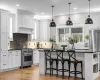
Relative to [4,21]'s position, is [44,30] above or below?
below

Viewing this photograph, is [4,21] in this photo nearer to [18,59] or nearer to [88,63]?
[18,59]

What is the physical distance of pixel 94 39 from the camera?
880 cm

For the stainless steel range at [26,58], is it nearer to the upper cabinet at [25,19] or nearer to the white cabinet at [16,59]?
the white cabinet at [16,59]

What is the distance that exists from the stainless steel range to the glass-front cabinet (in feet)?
7.97

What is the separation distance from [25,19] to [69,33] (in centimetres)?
Result: 301

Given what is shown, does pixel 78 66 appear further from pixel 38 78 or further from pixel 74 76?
pixel 38 78

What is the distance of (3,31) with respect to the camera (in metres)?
8.17

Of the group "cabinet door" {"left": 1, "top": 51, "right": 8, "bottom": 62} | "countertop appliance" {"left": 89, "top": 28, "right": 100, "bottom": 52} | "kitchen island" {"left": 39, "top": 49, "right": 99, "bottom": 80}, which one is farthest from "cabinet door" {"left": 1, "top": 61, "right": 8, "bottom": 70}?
"countertop appliance" {"left": 89, "top": 28, "right": 100, "bottom": 52}

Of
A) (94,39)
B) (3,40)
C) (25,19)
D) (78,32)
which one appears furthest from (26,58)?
(94,39)

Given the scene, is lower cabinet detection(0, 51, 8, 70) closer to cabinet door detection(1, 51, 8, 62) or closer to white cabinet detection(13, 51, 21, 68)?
cabinet door detection(1, 51, 8, 62)

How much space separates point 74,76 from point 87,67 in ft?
2.70

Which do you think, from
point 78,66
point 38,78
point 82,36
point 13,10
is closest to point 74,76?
point 78,66

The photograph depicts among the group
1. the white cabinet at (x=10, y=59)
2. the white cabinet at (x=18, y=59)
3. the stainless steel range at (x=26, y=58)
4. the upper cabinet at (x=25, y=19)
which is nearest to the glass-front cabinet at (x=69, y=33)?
the upper cabinet at (x=25, y=19)

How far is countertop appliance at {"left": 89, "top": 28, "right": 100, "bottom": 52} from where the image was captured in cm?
868
